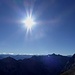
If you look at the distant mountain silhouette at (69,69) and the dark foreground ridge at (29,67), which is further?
the dark foreground ridge at (29,67)

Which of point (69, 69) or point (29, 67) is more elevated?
point (29, 67)

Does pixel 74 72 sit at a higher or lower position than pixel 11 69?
lower

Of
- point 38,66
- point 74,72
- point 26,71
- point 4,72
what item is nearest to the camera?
point 74,72

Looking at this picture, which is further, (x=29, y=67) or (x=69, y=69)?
(x=29, y=67)

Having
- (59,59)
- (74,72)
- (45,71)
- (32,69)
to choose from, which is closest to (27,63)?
(32,69)

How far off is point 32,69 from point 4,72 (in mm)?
26915

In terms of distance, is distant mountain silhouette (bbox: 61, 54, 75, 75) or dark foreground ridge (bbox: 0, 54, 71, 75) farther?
dark foreground ridge (bbox: 0, 54, 71, 75)

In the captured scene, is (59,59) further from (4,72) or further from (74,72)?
(74,72)

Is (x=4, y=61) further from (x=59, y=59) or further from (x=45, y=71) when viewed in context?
(x=59, y=59)

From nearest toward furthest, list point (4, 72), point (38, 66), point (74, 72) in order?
point (74, 72), point (4, 72), point (38, 66)

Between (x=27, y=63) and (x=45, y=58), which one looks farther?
(x=45, y=58)

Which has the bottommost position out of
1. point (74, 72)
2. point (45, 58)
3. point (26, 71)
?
point (74, 72)

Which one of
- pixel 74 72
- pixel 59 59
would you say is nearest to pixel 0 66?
pixel 59 59

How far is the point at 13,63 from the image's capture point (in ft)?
513
